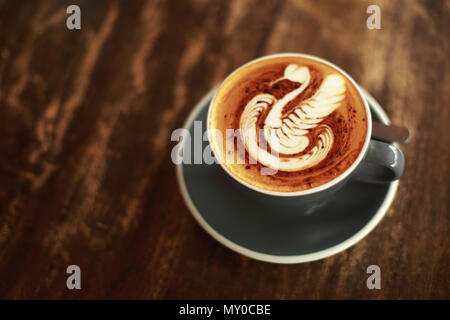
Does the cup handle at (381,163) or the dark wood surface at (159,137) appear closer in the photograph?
the cup handle at (381,163)

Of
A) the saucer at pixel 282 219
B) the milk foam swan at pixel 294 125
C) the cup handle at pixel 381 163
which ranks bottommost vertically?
the saucer at pixel 282 219

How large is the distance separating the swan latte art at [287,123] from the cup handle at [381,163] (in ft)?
0.09

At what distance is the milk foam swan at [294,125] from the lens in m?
0.63

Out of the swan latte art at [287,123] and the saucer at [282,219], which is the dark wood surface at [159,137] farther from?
the swan latte art at [287,123]

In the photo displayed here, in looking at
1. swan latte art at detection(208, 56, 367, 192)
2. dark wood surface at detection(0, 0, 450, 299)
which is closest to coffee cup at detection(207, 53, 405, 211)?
swan latte art at detection(208, 56, 367, 192)

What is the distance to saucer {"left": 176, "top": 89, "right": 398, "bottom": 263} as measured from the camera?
664 mm

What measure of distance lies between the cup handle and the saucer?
0.07m

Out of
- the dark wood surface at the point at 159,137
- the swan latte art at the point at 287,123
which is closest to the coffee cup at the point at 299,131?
the swan latte art at the point at 287,123

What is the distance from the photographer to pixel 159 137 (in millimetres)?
832

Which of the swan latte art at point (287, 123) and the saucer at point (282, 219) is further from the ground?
the swan latte art at point (287, 123)

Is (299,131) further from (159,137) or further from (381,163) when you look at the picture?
(159,137)

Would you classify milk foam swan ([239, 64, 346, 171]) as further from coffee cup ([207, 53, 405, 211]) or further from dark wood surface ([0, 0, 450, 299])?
dark wood surface ([0, 0, 450, 299])

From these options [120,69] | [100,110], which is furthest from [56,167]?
[120,69]

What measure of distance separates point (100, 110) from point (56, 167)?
0.53 ft
